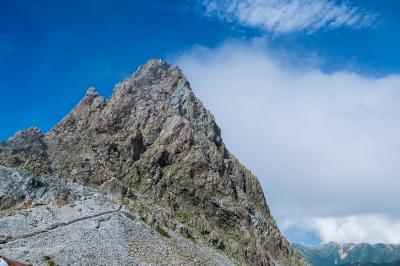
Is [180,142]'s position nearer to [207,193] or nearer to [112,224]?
[207,193]

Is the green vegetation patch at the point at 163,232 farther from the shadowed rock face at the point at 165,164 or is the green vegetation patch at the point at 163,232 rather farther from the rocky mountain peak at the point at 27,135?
the rocky mountain peak at the point at 27,135

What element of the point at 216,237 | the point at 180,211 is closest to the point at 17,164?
the point at 180,211

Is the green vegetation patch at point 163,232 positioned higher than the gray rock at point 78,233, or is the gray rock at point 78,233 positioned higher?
the green vegetation patch at point 163,232

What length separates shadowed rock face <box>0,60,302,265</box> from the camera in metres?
144

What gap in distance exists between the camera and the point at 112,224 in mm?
94938

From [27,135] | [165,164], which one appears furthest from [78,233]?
[27,135]

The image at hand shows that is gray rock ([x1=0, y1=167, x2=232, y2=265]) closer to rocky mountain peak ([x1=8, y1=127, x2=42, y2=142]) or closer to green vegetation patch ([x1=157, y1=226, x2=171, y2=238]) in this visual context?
green vegetation patch ([x1=157, y1=226, x2=171, y2=238])

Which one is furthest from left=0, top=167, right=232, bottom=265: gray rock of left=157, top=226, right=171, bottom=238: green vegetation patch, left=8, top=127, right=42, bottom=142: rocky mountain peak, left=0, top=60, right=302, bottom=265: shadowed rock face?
left=8, top=127, right=42, bottom=142: rocky mountain peak

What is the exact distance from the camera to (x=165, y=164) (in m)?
160

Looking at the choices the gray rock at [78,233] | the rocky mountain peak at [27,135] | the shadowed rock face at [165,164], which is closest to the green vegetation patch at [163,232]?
the gray rock at [78,233]

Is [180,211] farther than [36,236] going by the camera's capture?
Yes

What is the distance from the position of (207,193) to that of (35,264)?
86.6 metres

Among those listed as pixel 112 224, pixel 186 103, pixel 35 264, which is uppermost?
pixel 186 103

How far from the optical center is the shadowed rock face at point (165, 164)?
474 ft
